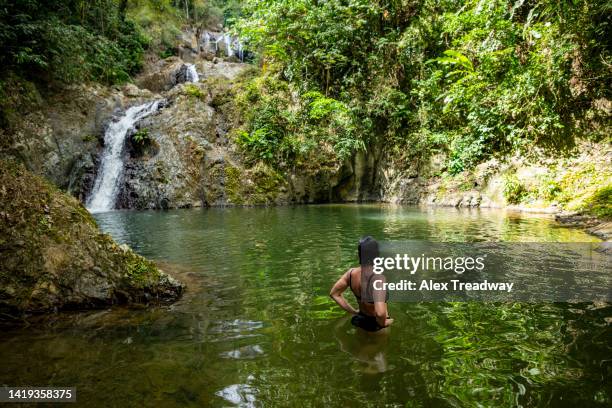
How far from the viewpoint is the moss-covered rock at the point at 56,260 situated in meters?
4.36

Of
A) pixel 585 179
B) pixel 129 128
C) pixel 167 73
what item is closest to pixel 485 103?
pixel 585 179

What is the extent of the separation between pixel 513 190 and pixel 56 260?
16.2 m

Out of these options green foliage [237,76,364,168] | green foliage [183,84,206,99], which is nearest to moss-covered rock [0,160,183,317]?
green foliage [237,76,364,168]

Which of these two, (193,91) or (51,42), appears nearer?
(51,42)

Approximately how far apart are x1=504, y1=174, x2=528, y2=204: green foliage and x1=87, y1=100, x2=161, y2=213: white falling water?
18.9 metres

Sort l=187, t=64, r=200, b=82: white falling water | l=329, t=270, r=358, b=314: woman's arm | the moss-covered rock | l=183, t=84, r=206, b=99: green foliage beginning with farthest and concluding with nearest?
l=187, t=64, r=200, b=82: white falling water, l=183, t=84, r=206, b=99: green foliage, the moss-covered rock, l=329, t=270, r=358, b=314: woman's arm

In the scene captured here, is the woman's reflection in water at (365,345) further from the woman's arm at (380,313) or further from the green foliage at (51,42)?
the green foliage at (51,42)

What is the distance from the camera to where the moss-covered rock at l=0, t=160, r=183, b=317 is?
436cm

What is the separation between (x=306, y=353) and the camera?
3506mm

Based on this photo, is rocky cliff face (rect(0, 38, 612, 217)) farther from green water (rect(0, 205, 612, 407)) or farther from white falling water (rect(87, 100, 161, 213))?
green water (rect(0, 205, 612, 407))

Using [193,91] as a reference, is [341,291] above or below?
below

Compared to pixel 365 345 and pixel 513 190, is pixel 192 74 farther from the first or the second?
pixel 365 345

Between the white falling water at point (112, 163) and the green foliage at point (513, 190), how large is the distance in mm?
18934

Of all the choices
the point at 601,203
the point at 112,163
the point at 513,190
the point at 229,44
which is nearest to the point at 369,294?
the point at 601,203
